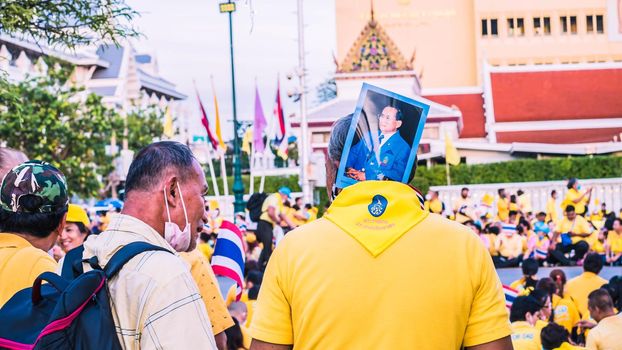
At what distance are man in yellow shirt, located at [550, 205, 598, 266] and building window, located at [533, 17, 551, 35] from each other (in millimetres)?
49522

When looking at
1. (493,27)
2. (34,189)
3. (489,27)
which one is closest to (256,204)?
(34,189)

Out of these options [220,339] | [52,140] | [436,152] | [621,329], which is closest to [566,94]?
[436,152]

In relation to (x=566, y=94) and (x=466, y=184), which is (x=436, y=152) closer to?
(x=466, y=184)

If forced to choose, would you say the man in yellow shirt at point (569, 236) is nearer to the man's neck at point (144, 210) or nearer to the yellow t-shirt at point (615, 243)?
the yellow t-shirt at point (615, 243)

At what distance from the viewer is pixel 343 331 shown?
279 cm

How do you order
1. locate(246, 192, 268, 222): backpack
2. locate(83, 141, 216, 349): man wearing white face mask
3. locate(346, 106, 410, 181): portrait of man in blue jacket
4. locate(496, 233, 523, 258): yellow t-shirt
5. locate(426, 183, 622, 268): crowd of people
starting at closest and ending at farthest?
locate(83, 141, 216, 349): man wearing white face mask < locate(346, 106, 410, 181): portrait of man in blue jacket < locate(246, 192, 268, 222): backpack < locate(426, 183, 622, 268): crowd of people < locate(496, 233, 523, 258): yellow t-shirt

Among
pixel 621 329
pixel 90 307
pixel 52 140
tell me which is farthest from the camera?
pixel 52 140

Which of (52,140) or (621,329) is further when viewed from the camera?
(52,140)

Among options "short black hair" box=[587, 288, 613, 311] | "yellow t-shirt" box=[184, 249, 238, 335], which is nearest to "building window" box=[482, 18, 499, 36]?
"short black hair" box=[587, 288, 613, 311]

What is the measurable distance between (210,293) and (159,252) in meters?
1.36

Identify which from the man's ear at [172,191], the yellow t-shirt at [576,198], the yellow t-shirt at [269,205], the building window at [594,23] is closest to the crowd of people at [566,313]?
the man's ear at [172,191]

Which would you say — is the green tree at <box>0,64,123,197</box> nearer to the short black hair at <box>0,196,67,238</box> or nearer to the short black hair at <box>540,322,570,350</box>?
the short black hair at <box>540,322,570,350</box>

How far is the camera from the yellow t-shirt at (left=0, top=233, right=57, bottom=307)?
3568 millimetres

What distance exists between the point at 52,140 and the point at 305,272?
31574 millimetres
